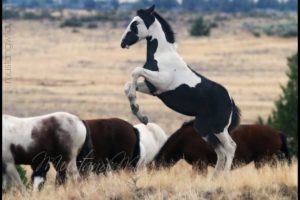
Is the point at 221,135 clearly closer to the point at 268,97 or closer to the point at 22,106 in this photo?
the point at 22,106

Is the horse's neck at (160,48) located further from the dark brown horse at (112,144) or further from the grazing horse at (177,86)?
the dark brown horse at (112,144)

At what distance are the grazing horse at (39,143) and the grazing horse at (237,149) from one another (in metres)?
1.81

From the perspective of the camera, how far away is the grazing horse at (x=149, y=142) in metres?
14.7

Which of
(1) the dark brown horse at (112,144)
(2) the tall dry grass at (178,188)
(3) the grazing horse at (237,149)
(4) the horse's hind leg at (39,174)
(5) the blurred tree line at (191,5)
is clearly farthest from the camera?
(5) the blurred tree line at (191,5)

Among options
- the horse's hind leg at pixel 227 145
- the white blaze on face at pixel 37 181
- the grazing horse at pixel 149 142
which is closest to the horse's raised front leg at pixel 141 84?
the horse's hind leg at pixel 227 145

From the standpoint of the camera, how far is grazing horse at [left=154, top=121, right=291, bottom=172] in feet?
44.2

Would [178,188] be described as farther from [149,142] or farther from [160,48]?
[149,142]

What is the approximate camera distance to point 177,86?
11.5m

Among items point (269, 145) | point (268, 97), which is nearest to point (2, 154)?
point (269, 145)

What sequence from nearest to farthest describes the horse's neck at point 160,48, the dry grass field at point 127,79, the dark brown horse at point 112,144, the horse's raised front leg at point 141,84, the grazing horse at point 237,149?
1. the dry grass field at point 127,79
2. the horse's raised front leg at point 141,84
3. the horse's neck at point 160,48
4. the grazing horse at point 237,149
5. the dark brown horse at point 112,144

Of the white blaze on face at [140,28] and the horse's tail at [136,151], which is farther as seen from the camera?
the horse's tail at [136,151]

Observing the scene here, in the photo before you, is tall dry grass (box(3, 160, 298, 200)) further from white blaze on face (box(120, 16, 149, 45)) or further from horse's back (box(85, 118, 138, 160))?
horse's back (box(85, 118, 138, 160))

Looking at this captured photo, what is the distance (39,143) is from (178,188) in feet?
6.17

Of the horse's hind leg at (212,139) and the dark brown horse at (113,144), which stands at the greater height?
the horse's hind leg at (212,139)
